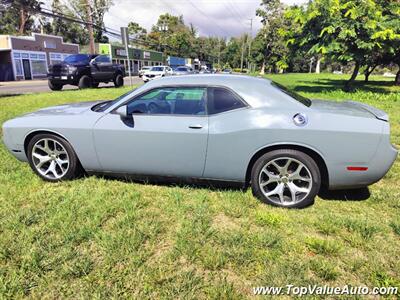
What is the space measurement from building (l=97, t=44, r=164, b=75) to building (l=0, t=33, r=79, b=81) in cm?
620

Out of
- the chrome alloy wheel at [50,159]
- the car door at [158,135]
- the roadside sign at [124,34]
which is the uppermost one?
the roadside sign at [124,34]

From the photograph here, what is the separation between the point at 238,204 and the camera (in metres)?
3.26


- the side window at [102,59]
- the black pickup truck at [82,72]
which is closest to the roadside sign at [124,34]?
the black pickup truck at [82,72]

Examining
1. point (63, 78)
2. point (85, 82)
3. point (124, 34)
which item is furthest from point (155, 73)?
point (124, 34)

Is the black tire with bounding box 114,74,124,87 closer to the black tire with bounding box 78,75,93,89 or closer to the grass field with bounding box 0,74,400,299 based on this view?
the black tire with bounding box 78,75,93,89

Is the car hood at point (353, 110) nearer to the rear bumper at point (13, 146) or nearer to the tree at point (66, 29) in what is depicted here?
the rear bumper at point (13, 146)

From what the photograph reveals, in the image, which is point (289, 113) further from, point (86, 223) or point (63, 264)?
point (63, 264)

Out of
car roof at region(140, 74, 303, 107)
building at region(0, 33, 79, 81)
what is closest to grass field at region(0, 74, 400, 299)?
car roof at region(140, 74, 303, 107)

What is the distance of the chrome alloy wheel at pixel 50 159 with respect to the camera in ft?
12.2

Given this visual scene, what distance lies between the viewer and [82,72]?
15.8 metres

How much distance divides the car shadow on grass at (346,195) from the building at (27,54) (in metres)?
37.6

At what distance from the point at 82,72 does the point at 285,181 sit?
15.3m

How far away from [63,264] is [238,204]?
5.98 ft

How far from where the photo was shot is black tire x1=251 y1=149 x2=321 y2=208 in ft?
10.0
